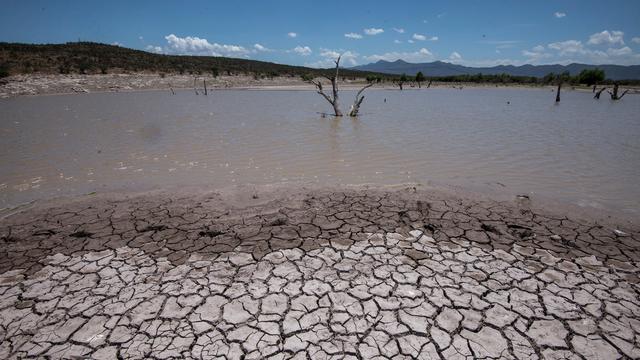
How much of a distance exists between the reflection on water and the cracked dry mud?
1.93 m

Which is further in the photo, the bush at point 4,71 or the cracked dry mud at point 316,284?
the bush at point 4,71

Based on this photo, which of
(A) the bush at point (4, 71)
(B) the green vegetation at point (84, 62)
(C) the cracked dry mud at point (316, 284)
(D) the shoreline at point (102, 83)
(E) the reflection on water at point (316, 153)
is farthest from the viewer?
(B) the green vegetation at point (84, 62)

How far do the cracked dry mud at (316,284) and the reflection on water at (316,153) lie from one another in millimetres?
1930

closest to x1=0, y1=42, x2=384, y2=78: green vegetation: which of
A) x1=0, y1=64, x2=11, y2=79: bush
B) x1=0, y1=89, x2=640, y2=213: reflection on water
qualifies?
x1=0, y1=64, x2=11, y2=79: bush

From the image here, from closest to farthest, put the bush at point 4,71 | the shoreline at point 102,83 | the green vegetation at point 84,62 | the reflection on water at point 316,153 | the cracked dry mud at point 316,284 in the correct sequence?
1. the cracked dry mud at point 316,284
2. the reflection on water at point 316,153
3. the shoreline at point 102,83
4. the bush at point 4,71
5. the green vegetation at point 84,62

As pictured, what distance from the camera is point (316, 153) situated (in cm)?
1012

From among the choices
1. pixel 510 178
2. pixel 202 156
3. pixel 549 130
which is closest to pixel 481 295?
pixel 510 178

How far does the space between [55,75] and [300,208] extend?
36.9m

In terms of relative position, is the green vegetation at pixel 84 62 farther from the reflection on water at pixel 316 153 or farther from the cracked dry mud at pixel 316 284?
the cracked dry mud at pixel 316 284

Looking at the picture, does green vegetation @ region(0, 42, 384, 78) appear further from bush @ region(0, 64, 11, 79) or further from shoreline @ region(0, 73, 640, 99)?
shoreline @ region(0, 73, 640, 99)

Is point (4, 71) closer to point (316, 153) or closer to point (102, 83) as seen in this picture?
Result: point (102, 83)

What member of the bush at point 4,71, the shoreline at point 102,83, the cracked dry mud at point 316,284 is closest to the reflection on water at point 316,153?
the cracked dry mud at point 316,284

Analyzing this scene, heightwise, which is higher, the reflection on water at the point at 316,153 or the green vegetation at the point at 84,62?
the green vegetation at the point at 84,62

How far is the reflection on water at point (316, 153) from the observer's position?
7512mm
